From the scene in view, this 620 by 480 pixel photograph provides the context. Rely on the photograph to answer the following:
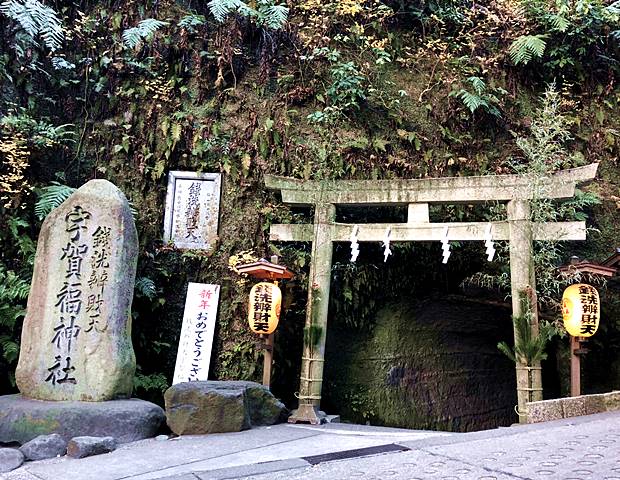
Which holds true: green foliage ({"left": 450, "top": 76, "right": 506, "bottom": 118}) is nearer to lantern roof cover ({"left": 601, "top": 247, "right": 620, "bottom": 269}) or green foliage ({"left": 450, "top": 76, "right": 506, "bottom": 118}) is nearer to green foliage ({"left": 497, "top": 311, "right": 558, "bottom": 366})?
lantern roof cover ({"left": 601, "top": 247, "right": 620, "bottom": 269})

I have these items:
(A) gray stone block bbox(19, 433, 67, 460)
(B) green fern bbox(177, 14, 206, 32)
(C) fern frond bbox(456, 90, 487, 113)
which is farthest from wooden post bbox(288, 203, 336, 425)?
(B) green fern bbox(177, 14, 206, 32)

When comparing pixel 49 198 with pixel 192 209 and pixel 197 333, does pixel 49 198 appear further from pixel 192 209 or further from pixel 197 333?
pixel 197 333

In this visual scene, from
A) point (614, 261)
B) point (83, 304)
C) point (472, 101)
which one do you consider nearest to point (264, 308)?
point (83, 304)

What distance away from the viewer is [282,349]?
8.14 m

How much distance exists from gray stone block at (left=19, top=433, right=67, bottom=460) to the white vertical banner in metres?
2.32

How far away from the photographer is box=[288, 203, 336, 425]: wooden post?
7.09 m

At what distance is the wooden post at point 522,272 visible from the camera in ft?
21.7

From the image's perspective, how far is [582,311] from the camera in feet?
21.9

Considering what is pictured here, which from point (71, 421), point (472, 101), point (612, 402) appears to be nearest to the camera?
point (71, 421)

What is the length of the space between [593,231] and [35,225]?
8.66 meters

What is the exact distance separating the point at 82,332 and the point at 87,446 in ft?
5.31

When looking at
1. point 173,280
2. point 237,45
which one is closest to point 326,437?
point 173,280

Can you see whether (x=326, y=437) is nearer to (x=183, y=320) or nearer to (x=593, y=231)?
(x=183, y=320)

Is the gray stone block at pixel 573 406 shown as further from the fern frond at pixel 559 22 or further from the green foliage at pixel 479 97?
the fern frond at pixel 559 22
